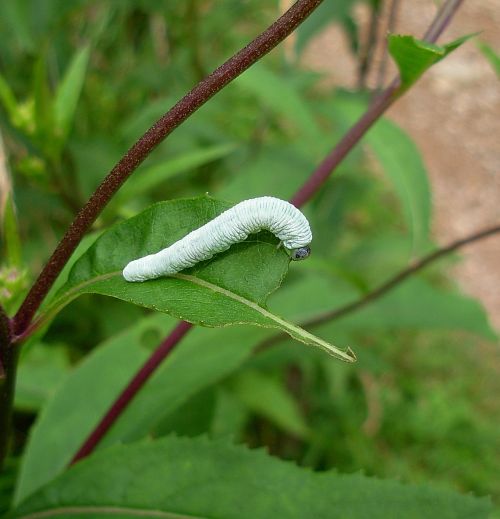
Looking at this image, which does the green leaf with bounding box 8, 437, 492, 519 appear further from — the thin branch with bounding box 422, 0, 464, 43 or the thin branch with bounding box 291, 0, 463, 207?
the thin branch with bounding box 422, 0, 464, 43

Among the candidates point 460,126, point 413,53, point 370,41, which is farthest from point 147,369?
point 460,126

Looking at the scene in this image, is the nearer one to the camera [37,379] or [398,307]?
[37,379]

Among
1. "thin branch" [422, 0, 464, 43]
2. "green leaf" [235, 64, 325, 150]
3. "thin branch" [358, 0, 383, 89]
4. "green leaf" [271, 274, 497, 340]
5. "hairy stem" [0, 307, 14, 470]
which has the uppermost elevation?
"thin branch" [358, 0, 383, 89]

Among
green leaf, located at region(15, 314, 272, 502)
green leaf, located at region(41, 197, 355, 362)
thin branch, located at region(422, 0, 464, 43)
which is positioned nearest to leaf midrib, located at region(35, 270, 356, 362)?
green leaf, located at region(41, 197, 355, 362)

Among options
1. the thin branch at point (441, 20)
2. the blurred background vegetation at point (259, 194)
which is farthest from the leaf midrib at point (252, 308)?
the thin branch at point (441, 20)

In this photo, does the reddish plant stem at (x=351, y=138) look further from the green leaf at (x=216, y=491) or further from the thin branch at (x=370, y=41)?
the thin branch at (x=370, y=41)

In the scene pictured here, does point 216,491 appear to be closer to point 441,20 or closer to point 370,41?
point 441,20
